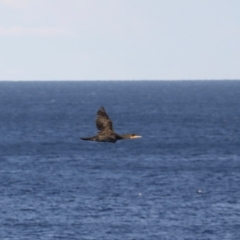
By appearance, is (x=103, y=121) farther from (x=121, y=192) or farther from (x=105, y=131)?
(x=121, y=192)

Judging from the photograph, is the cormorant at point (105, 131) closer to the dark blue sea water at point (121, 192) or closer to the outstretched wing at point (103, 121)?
the outstretched wing at point (103, 121)

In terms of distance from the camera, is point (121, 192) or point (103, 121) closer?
point (103, 121)

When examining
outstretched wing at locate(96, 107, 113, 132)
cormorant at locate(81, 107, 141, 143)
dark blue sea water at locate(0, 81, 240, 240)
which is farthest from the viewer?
dark blue sea water at locate(0, 81, 240, 240)

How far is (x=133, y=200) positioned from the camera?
425 feet

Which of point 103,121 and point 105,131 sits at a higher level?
point 103,121

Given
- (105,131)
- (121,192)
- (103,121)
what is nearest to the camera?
(105,131)

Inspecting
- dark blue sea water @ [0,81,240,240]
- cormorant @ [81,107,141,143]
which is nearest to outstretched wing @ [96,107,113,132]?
cormorant @ [81,107,141,143]

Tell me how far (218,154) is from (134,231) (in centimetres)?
6537

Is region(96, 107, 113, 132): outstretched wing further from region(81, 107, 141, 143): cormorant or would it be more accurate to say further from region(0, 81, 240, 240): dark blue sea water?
region(0, 81, 240, 240): dark blue sea water

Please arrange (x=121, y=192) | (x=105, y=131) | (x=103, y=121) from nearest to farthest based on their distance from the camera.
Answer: (x=105, y=131) < (x=103, y=121) < (x=121, y=192)

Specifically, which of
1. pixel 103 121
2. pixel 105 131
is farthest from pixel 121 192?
pixel 105 131

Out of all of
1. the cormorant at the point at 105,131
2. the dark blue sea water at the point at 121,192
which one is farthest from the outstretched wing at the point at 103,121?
the dark blue sea water at the point at 121,192

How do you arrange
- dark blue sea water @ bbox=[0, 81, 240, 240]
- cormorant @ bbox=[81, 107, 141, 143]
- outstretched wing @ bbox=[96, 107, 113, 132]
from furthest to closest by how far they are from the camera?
dark blue sea water @ bbox=[0, 81, 240, 240]
outstretched wing @ bbox=[96, 107, 113, 132]
cormorant @ bbox=[81, 107, 141, 143]

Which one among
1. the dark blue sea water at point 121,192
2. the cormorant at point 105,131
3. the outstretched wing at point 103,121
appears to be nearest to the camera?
the cormorant at point 105,131
